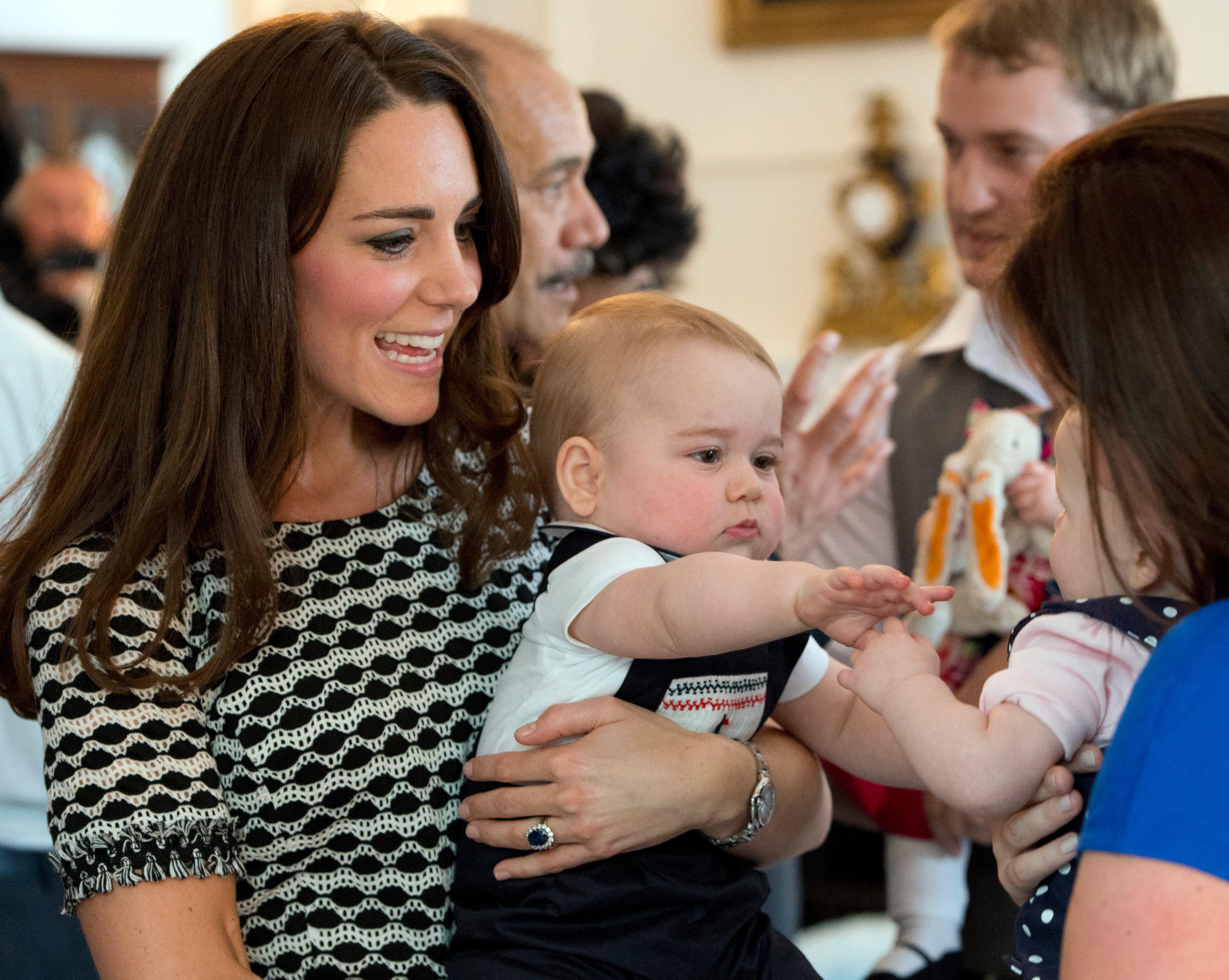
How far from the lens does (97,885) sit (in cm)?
128

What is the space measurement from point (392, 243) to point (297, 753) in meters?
0.59

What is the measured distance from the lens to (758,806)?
4.84ft

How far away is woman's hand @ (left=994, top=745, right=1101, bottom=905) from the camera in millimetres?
1112

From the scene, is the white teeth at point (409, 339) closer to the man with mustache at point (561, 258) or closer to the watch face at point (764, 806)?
the man with mustache at point (561, 258)

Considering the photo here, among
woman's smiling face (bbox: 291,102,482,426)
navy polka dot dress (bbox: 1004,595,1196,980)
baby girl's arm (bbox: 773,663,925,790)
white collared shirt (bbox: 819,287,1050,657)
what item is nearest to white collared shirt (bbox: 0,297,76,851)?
woman's smiling face (bbox: 291,102,482,426)

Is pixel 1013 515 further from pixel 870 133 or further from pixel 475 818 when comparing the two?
pixel 870 133

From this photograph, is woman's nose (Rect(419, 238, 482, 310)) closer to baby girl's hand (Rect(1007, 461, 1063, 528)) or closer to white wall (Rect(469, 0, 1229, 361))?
baby girl's hand (Rect(1007, 461, 1063, 528))

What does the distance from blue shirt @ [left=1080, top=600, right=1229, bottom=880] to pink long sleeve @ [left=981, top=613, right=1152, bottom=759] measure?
0.13 meters

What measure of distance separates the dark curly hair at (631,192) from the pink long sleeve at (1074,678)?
208 centimetres


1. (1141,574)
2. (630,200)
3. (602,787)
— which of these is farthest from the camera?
(630,200)

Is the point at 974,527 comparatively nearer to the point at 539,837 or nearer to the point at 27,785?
the point at 539,837

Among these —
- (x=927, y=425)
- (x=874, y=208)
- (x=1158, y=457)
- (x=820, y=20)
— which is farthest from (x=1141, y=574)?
(x=820, y=20)

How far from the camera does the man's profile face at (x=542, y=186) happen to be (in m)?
2.38

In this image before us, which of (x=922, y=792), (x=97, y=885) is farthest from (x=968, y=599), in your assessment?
(x=97, y=885)
